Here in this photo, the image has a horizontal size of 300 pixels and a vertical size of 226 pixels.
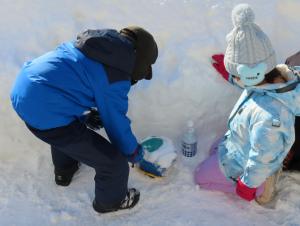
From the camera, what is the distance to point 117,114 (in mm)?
2221

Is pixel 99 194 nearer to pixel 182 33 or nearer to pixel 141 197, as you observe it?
pixel 141 197

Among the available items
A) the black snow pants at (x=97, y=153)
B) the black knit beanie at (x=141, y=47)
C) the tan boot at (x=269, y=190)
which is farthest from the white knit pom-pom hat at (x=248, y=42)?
the black snow pants at (x=97, y=153)

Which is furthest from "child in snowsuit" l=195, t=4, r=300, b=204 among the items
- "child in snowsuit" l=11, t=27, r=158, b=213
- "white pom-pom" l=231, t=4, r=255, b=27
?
"child in snowsuit" l=11, t=27, r=158, b=213

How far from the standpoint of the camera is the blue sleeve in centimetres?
217

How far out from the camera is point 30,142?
2.85 metres

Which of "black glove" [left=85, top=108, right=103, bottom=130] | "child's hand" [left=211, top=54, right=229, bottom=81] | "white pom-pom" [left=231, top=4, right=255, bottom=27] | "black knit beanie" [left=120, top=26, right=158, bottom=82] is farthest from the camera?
"child's hand" [left=211, top=54, right=229, bottom=81]

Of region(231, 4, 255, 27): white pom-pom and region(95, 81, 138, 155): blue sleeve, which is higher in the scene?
region(231, 4, 255, 27): white pom-pom

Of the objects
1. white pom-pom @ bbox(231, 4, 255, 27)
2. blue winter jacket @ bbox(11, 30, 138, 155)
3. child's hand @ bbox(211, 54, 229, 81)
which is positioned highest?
white pom-pom @ bbox(231, 4, 255, 27)

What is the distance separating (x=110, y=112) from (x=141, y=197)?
673 millimetres

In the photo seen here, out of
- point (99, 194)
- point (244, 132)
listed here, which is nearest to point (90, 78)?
point (99, 194)

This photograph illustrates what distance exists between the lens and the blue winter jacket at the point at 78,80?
2.12 m

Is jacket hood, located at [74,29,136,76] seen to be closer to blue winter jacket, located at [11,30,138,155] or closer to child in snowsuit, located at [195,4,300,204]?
blue winter jacket, located at [11,30,138,155]

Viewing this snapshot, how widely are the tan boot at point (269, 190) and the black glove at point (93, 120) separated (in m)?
1.00

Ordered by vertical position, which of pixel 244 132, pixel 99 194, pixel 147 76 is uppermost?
pixel 147 76
